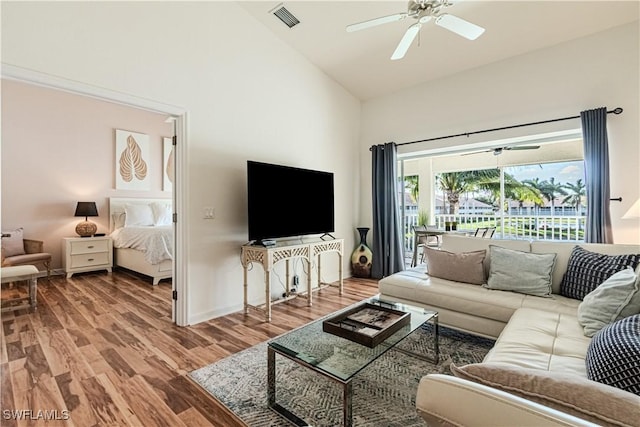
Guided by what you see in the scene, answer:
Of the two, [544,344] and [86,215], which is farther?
[86,215]

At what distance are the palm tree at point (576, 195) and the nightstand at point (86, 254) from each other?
23.8 ft

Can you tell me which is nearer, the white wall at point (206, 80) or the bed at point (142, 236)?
the white wall at point (206, 80)

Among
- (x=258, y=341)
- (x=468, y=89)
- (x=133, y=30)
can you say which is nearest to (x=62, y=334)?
(x=258, y=341)

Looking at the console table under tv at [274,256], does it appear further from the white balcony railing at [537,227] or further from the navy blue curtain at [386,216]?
the white balcony railing at [537,227]

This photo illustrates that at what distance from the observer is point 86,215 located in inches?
193

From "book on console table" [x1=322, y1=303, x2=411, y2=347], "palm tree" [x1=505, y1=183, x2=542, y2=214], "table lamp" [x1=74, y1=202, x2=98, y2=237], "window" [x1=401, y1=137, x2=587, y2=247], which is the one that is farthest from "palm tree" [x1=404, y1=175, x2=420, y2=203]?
"table lamp" [x1=74, y1=202, x2=98, y2=237]

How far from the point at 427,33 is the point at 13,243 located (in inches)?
246

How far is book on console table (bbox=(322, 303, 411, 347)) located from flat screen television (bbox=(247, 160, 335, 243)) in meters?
1.37

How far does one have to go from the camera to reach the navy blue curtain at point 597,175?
117 inches

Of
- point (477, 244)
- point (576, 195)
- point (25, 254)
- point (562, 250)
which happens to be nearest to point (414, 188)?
point (576, 195)

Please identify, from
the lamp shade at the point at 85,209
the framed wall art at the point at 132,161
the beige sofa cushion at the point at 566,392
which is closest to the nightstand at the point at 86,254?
the lamp shade at the point at 85,209

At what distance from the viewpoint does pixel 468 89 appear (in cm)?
391

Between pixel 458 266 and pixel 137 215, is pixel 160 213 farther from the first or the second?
pixel 458 266

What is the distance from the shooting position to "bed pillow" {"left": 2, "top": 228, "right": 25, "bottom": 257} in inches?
162
